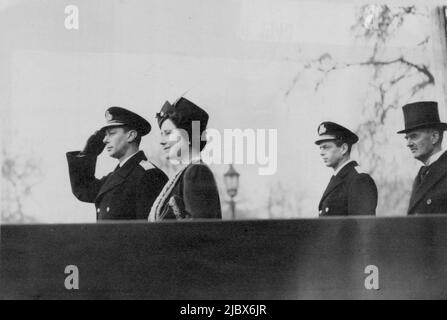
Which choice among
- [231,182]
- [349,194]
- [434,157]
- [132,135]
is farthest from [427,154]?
[132,135]

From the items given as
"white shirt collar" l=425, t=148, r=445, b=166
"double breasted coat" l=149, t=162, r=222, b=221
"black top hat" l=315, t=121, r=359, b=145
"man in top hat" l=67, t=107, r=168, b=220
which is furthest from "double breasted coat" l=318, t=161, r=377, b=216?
"man in top hat" l=67, t=107, r=168, b=220

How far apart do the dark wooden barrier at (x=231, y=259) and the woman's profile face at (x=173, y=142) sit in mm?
305

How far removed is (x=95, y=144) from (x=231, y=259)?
2.54ft

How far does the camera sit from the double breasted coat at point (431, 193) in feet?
10.2

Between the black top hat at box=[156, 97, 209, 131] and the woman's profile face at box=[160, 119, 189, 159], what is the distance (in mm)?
30

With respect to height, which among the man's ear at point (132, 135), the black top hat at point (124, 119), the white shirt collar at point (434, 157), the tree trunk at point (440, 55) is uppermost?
the tree trunk at point (440, 55)

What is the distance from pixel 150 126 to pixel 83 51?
1.42 feet

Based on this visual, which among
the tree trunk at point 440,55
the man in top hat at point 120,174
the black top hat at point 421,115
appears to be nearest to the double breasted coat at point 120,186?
the man in top hat at point 120,174

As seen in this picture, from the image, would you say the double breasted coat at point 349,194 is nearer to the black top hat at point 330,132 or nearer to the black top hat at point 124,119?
the black top hat at point 330,132

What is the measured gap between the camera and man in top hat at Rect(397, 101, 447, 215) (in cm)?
312

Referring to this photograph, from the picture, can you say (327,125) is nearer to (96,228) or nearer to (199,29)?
(199,29)

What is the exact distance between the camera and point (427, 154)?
313 centimetres

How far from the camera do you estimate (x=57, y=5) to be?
117 inches

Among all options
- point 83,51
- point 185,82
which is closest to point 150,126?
point 185,82
